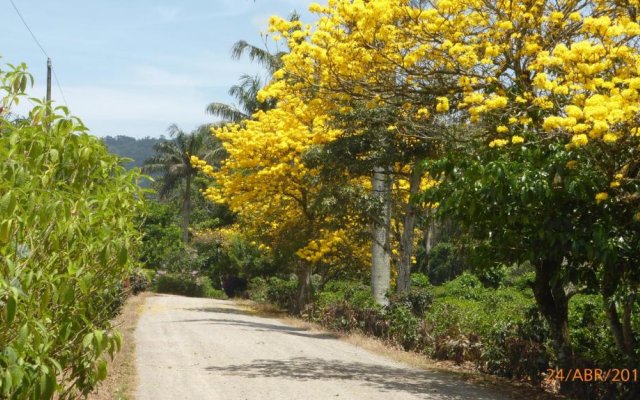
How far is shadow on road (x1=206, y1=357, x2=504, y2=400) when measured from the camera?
1008 centimetres

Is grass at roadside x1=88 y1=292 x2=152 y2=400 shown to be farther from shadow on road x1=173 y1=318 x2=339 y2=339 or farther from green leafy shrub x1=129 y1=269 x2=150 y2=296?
shadow on road x1=173 y1=318 x2=339 y2=339

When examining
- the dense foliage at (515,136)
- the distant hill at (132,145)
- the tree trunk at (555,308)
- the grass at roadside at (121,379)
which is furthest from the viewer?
the distant hill at (132,145)

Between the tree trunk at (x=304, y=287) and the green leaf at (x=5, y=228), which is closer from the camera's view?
the green leaf at (x=5, y=228)

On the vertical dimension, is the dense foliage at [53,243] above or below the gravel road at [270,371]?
above

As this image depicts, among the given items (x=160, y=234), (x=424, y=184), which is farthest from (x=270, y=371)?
(x=160, y=234)

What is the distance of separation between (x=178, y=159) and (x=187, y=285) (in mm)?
14634

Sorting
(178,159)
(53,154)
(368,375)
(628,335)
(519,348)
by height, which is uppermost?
(178,159)

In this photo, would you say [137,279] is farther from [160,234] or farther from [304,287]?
[160,234]

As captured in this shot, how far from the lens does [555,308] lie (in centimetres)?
998

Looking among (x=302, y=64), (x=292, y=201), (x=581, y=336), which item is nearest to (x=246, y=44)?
(x=292, y=201)

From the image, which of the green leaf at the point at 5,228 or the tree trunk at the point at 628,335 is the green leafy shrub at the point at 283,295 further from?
the green leaf at the point at 5,228

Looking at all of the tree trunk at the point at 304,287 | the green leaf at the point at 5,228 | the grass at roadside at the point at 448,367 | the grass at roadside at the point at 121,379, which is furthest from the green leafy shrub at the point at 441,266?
the green leaf at the point at 5,228

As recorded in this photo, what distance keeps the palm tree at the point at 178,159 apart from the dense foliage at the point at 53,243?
166 feet
